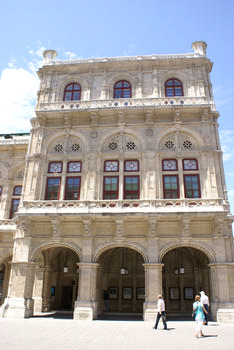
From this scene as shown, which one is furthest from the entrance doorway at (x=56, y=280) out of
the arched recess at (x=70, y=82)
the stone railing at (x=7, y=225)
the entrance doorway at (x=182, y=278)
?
the arched recess at (x=70, y=82)

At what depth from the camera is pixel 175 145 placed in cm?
2244

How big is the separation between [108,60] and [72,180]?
11.5 metres

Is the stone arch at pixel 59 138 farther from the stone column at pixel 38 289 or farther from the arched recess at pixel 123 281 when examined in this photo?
the stone column at pixel 38 289

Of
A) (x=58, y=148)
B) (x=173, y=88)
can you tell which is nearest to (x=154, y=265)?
(x=58, y=148)

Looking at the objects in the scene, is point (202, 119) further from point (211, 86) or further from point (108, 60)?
point (108, 60)

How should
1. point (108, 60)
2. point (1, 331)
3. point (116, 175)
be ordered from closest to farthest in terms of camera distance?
point (1, 331), point (116, 175), point (108, 60)

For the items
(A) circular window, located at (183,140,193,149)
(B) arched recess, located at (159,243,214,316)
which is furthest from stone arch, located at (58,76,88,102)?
(B) arched recess, located at (159,243,214,316)

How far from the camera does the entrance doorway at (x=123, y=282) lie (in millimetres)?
23250

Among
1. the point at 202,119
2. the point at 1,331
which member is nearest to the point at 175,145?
the point at 202,119

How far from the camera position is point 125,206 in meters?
20.3

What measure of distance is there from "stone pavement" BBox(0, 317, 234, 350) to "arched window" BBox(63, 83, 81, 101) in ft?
59.4

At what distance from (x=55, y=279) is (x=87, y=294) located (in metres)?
6.94

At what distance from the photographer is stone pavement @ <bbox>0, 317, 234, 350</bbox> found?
1034 cm

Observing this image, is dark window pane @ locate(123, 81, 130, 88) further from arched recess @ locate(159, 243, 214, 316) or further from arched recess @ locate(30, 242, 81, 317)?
arched recess @ locate(30, 242, 81, 317)
